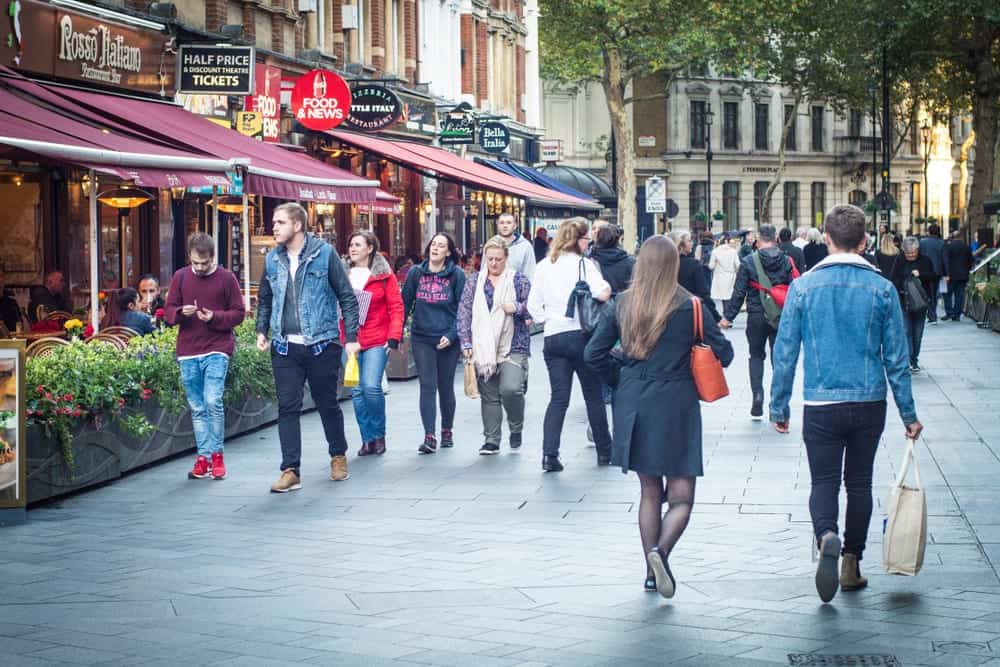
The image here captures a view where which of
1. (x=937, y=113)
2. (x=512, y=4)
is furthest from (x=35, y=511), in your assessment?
(x=937, y=113)

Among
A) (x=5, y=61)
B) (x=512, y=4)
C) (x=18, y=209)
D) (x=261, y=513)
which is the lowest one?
(x=261, y=513)

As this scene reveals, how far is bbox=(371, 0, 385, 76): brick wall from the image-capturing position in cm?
3269

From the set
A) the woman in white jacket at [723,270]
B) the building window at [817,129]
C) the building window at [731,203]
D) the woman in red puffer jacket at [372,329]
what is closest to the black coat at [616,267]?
the woman in red puffer jacket at [372,329]

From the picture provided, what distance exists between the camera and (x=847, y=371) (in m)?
7.68

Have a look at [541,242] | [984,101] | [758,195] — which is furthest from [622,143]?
[758,195]

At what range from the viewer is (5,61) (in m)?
17.1

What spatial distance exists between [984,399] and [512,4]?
33.5 metres

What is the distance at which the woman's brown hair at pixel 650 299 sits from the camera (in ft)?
25.9

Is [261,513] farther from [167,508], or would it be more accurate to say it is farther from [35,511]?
[35,511]

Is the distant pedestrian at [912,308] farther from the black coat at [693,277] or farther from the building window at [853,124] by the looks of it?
the building window at [853,124]

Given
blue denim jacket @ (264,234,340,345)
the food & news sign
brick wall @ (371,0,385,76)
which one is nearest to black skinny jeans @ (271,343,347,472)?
blue denim jacket @ (264,234,340,345)

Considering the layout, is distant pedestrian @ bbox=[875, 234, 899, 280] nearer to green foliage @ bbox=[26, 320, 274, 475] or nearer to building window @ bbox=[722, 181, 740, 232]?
green foliage @ bbox=[26, 320, 274, 475]

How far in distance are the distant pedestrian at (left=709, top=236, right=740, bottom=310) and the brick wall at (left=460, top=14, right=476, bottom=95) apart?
11.1m

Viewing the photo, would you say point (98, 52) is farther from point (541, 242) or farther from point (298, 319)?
point (541, 242)
